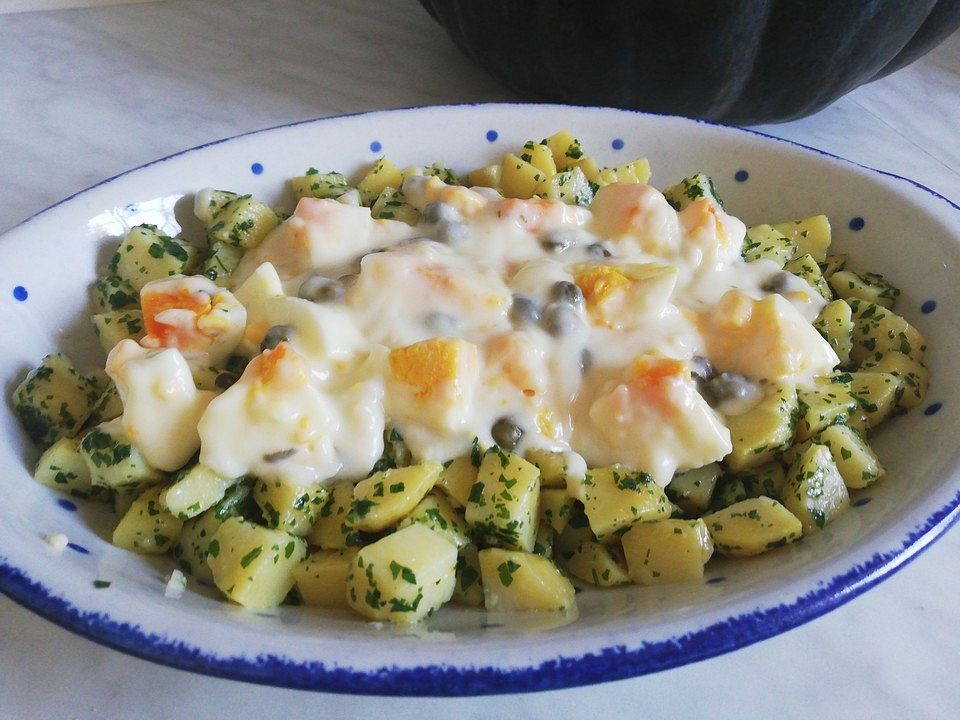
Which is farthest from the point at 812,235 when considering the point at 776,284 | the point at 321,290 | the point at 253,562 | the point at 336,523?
the point at 253,562

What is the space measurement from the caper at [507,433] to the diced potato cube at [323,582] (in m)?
0.27

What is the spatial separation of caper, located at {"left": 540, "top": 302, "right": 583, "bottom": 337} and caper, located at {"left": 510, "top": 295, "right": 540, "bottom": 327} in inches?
0.5

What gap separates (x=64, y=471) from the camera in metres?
1.20

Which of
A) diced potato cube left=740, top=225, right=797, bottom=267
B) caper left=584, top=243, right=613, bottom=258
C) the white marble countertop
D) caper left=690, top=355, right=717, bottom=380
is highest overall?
diced potato cube left=740, top=225, right=797, bottom=267

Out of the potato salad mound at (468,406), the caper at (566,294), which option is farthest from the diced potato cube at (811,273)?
the caper at (566,294)

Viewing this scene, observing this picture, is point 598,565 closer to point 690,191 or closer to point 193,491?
point 193,491

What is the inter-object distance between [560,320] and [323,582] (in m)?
0.52

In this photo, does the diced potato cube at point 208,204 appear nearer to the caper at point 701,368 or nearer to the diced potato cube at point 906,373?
the caper at point 701,368

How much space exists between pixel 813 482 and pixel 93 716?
0.96 m

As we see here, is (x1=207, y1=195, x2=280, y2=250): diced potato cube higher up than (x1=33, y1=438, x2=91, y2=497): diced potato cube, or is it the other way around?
(x1=207, y1=195, x2=280, y2=250): diced potato cube

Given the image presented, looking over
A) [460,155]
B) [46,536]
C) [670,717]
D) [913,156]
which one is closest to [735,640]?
[670,717]

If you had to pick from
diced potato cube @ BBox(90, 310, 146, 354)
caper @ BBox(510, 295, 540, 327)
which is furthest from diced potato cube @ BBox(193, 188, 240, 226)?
caper @ BBox(510, 295, 540, 327)

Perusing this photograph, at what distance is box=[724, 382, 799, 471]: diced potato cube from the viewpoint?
1257 mm

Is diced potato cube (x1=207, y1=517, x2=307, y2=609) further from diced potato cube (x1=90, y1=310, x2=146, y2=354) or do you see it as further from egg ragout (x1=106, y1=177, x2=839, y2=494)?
diced potato cube (x1=90, y1=310, x2=146, y2=354)
